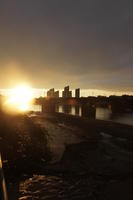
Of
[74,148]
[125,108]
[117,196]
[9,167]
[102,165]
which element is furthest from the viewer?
[125,108]

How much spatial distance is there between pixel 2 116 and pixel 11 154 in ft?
12.7

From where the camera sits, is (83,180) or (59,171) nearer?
(83,180)

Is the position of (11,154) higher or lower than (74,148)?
higher

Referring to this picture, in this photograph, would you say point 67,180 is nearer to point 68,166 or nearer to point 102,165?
point 68,166

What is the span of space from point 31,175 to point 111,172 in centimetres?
430

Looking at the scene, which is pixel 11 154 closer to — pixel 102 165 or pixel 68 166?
pixel 68 166

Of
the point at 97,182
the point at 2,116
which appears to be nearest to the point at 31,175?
the point at 97,182

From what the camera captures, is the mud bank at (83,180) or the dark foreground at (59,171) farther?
the dark foreground at (59,171)

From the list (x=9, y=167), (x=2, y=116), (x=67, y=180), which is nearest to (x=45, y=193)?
(x=67, y=180)

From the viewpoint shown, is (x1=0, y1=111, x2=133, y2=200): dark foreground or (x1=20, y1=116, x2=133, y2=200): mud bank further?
(x1=0, y1=111, x2=133, y2=200): dark foreground

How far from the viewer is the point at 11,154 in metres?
10.2

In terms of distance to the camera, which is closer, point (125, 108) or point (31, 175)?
point (31, 175)

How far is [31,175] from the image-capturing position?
9.82 metres

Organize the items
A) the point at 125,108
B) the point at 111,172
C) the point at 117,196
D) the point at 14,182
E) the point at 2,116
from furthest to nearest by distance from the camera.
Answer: the point at 125,108, the point at 2,116, the point at 111,172, the point at 14,182, the point at 117,196
